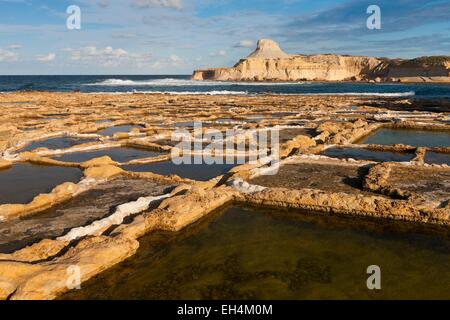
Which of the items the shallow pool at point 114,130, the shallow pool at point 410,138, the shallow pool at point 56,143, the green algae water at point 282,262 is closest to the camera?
the green algae water at point 282,262

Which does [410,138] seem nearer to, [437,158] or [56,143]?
[437,158]

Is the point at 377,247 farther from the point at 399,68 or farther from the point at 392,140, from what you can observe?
the point at 399,68

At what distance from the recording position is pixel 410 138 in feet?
86.2

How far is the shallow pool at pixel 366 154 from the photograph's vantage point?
19.7 meters

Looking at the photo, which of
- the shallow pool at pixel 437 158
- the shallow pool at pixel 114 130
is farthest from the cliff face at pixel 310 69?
the shallow pool at pixel 437 158

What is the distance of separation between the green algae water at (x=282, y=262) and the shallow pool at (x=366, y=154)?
9200 millimetres

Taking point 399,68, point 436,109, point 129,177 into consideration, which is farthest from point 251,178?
point 399,68

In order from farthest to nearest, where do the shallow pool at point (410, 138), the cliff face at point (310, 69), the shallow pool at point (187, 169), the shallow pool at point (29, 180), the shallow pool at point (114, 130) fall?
1. the cliff face at point (310, 69)
2. the shallow pool at point (114, 130)
3. the shallow pool at point (410, 138)
4. the shallow pool at point (187, 169)
5. the shallow pool at point (29, 180)

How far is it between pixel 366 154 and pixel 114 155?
43.5 feet

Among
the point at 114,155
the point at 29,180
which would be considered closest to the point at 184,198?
the point at 29,180
